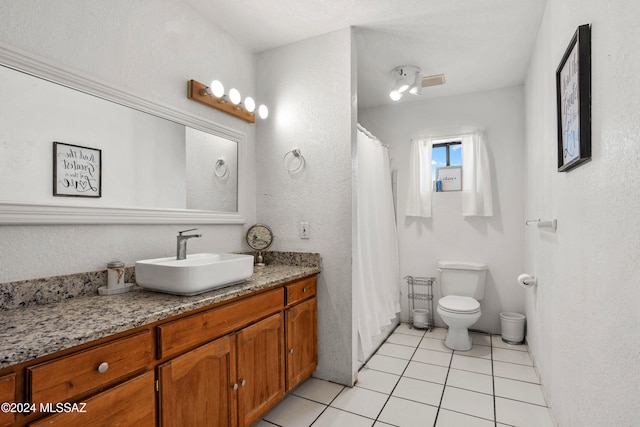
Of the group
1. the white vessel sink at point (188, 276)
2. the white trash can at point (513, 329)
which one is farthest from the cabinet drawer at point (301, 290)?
the white trash can at point (513, 329)

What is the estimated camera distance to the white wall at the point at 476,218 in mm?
3152

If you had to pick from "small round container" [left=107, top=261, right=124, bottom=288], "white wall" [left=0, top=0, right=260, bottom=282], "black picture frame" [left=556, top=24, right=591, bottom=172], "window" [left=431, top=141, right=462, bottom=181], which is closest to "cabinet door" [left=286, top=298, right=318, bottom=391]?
"white wall" [left=0, top=0, right=260, bottom=282]

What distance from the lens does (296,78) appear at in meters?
2.43

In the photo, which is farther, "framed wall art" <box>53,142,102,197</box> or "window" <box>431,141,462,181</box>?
"window" <box>431,141,462,181</box>

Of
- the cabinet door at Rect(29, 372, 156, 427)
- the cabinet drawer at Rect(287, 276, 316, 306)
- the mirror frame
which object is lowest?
the cabinet door at Rect(29, 372, 156, 427)

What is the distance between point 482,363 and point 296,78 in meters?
2.59

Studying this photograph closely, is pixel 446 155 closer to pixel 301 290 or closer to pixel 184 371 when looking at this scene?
pixel 301 290

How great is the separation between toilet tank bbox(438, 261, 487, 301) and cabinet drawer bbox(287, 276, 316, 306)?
5.20 ft

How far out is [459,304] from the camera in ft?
9.29

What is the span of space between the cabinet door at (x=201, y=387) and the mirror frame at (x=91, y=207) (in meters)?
0.76

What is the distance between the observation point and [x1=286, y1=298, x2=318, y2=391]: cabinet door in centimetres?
200

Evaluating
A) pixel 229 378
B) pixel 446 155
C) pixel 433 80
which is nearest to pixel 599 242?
pixel 229 378

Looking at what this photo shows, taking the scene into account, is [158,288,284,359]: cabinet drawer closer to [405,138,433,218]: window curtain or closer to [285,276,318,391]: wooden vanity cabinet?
[285,276,318,391]: wooden vanity cabinet

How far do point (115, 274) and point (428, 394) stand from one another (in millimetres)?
1948
